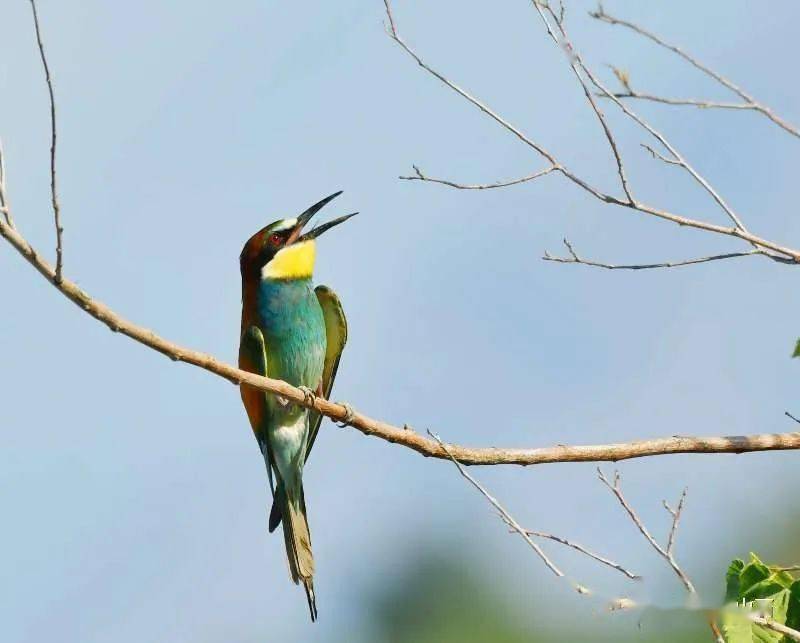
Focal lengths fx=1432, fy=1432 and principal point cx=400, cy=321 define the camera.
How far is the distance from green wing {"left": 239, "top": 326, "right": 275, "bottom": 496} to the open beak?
434 mm

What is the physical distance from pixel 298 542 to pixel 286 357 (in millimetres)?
699

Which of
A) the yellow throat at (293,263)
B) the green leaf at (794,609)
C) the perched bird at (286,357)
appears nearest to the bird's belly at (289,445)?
the perched bird at (286,357)

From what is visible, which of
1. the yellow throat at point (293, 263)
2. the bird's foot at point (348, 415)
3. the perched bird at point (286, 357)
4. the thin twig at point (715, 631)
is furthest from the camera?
the yellow throat at point (293, 263)

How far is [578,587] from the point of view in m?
3.13

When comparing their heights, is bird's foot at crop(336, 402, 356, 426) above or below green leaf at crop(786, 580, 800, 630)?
Result: above

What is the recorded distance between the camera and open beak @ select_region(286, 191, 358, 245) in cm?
573

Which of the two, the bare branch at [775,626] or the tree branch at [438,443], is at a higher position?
the tree branch at [438,443]

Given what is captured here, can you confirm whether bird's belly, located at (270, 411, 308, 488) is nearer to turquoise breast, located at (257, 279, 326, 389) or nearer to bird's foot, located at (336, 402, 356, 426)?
turquoise breast, located at (257, 279, 326, 389)

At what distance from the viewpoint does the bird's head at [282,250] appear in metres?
5.65

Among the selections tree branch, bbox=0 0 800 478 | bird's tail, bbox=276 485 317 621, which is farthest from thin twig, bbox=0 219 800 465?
bird's tail, bbox=276 485 317 621

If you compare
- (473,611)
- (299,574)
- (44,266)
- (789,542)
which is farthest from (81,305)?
(473,611)

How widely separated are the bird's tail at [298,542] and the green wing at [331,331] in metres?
0.46

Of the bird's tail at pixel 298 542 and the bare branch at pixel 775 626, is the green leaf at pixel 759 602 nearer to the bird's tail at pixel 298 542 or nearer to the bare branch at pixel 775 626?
the bare branch at pixel 775 626

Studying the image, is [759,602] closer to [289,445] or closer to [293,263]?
[289,445]
